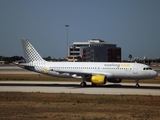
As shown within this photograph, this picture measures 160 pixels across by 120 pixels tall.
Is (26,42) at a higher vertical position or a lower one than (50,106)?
higher

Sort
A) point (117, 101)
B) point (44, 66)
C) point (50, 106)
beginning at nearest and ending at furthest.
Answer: point (50, 106) < point (117, 101) < point (44, 66)

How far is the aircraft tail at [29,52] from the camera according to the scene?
47.6 metres

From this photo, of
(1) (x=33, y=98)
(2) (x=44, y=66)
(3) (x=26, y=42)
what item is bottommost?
(1) (x=33, y=98)

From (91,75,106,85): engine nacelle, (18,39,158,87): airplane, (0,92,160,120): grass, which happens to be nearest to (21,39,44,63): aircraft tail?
(18,39,158,87): airplane

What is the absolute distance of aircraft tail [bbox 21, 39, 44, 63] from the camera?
47.6 metres

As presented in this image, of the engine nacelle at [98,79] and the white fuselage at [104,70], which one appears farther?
the white fuselage at [104,70]

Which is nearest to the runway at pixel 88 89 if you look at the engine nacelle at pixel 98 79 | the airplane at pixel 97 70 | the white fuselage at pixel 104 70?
the engine nacelle at pixel 98 79

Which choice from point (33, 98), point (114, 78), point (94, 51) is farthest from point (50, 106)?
point (94, 51)

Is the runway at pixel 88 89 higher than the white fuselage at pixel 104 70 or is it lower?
lower

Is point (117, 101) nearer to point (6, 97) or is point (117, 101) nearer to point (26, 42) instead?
point (6, 97)

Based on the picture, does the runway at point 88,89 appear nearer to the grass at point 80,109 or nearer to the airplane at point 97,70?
the airplane at point 97,70

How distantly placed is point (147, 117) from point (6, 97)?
15245 millimetres

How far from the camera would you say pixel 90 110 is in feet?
71.7

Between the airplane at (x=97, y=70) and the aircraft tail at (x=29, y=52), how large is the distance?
527 mm
